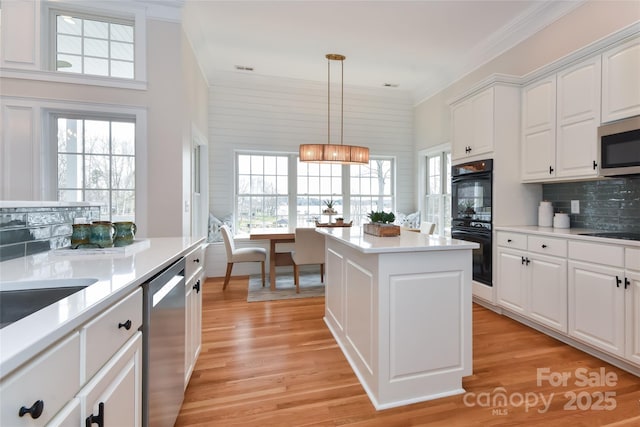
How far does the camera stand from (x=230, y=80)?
4.89m

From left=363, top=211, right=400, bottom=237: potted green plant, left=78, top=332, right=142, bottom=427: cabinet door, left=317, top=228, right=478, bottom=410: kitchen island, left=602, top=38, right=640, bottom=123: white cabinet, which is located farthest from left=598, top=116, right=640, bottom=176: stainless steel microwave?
left=78, top=332, right=142, bottom=427: cabinet door

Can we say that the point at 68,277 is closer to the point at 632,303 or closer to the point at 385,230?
the point at 385,230

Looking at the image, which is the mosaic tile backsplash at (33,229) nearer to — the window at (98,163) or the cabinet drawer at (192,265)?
the cabinet drawer at (192,265)

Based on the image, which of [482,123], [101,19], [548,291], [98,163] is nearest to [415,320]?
[548,291]

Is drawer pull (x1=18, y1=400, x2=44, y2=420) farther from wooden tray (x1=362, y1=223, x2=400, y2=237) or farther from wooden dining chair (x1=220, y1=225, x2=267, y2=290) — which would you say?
wooden dining chair (x1=220, y1=225, x2=267, y2=290)

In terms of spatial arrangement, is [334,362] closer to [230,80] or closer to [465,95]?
[465,95]

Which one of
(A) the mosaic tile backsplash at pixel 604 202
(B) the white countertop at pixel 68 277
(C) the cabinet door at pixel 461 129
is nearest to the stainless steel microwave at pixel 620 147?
(A) the mosaic tile backsplash at pixel 604 202

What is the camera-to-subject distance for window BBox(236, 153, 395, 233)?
519 cm

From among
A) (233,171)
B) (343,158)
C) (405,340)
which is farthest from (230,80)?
(405,340)

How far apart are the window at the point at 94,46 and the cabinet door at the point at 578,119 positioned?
423 cm

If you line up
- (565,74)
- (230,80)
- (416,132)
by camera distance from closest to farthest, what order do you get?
(565,74), (230,80), (416,132)

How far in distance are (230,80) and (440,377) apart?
4.94m

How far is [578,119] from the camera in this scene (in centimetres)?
260

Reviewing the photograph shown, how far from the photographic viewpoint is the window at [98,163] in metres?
3.02
